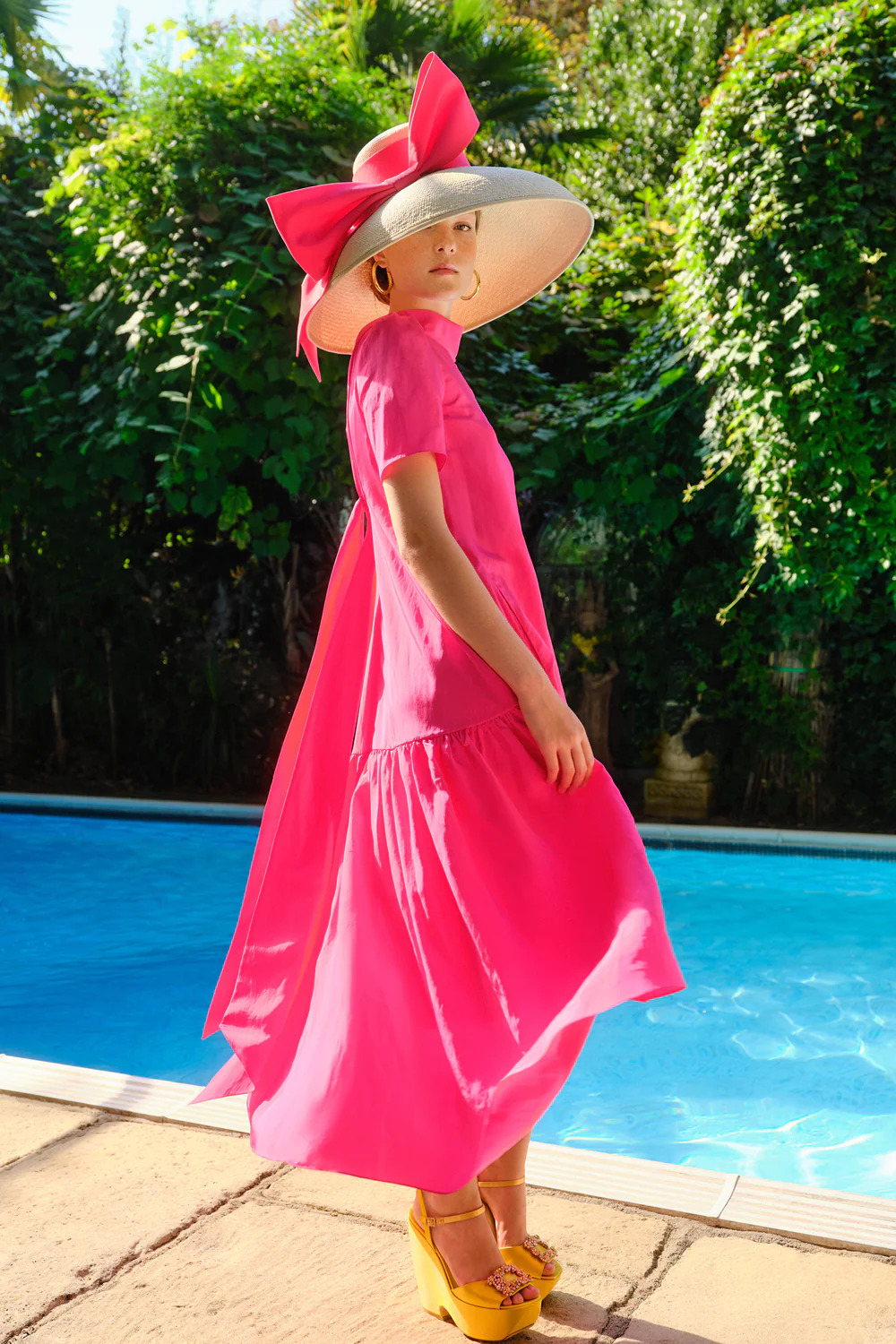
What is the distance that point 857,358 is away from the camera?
525 cm

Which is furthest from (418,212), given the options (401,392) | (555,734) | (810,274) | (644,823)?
(644,823)

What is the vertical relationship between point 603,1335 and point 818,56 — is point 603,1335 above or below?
below

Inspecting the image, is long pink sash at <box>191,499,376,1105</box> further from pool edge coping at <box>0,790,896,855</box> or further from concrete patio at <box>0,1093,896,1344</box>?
pool edge coping at <box>0,790,896,855</box>

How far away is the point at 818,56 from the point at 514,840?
15.7 feet

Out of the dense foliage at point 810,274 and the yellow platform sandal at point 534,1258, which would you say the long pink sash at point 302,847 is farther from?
the dense foliage at point 810,274

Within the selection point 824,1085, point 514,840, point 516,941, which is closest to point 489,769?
point 514,840

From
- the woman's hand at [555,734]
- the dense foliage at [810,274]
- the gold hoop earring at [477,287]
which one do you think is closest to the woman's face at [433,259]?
the gold hoop earring at [477,287]

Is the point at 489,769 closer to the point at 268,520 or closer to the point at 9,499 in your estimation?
the point at 268,520

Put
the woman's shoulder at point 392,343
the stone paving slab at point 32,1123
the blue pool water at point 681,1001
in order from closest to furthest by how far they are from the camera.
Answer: the woman's shoulder at point 392,343, the stone paving slab at point 32,1123, the blue pool water at point 681,1001

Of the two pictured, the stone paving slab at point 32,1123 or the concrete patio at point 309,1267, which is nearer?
the concrete patio at point 309,1267

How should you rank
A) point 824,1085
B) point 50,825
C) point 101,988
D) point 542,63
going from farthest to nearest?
1. point 542,63
2. point 50,825
3. point 101,988
4. point 824,1085

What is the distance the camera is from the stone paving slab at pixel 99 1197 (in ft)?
5.51

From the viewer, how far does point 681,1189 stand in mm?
1929

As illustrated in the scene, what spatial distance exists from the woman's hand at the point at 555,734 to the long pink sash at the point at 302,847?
32cm
